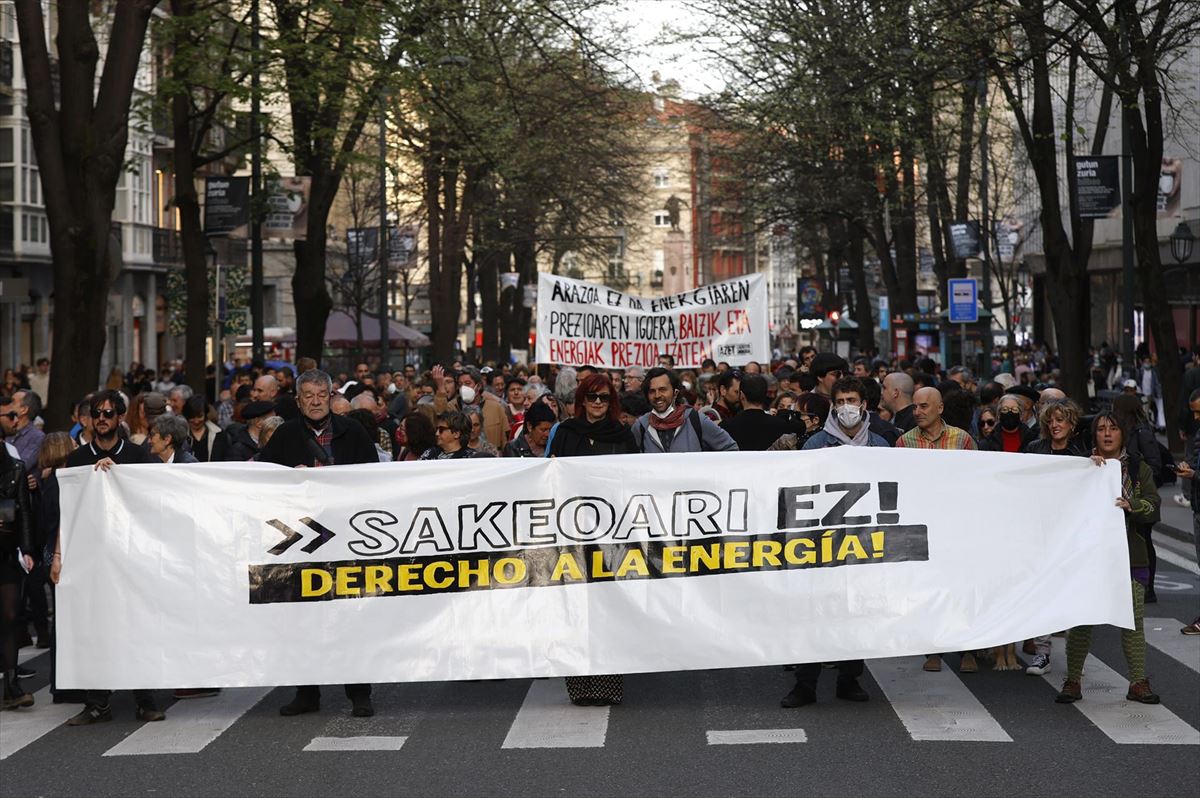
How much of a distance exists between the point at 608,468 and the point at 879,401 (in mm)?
5777

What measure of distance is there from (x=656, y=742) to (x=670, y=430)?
2.64 metres

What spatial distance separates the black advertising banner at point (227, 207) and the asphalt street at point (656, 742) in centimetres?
1803

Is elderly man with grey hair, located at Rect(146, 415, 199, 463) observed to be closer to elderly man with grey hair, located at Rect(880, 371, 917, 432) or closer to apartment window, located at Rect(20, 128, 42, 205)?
elderly man with grey hair, located at Rect(880, 371, 917, 432)

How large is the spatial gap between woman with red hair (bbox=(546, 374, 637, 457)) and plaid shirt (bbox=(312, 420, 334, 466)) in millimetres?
1220

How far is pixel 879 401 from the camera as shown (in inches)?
605

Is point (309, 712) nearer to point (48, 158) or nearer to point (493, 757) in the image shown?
point (493, 757)

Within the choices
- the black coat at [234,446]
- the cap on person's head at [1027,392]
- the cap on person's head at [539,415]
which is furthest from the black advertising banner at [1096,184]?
the black coat at [234,446]

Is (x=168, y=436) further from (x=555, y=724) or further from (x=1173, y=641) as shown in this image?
(x=1173, y=641)

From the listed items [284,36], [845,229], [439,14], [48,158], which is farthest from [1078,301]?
[845,229]

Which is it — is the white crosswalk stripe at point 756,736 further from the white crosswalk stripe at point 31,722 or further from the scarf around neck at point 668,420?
the white crosswalk stripe at point 31,722

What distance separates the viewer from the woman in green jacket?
10031 millimetres

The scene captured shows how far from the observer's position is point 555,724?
974 centimetres

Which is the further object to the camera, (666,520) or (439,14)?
(439,14)

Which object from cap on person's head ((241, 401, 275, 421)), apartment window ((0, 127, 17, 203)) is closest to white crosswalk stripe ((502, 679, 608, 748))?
cap on person's head ((241, 401, 275, 421))
